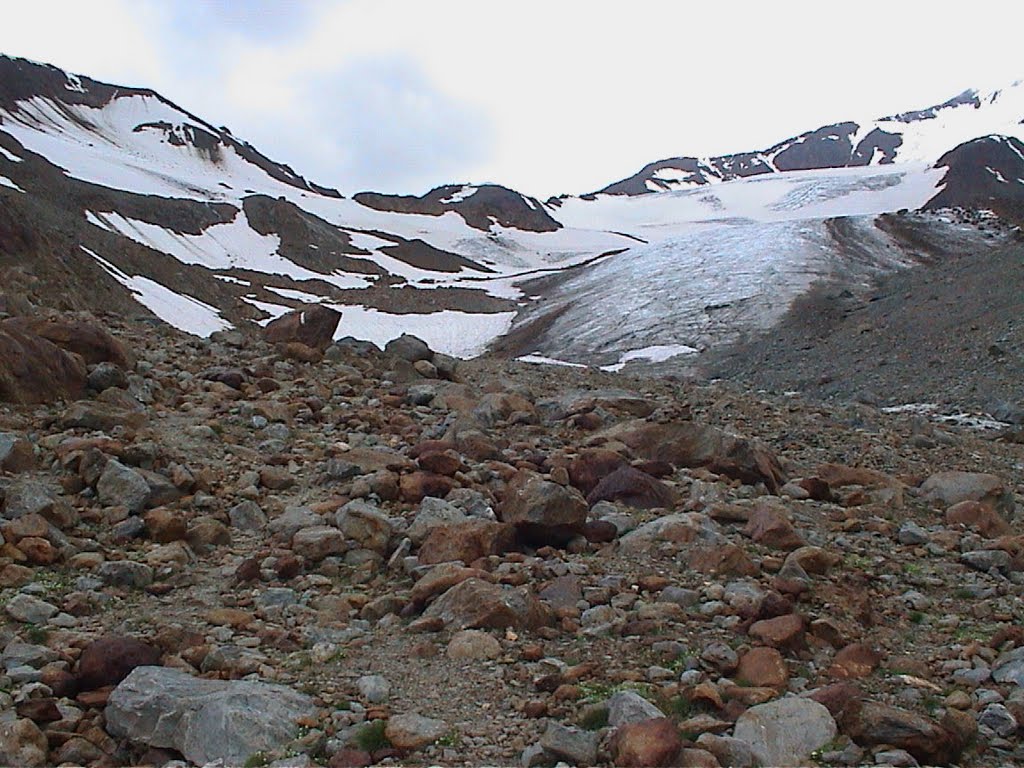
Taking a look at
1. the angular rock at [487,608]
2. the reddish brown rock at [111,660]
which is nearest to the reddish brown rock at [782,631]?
the angular rock at [487,608]

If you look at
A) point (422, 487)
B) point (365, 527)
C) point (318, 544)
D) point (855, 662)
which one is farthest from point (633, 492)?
point (855, 662)

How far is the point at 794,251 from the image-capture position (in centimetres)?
4278

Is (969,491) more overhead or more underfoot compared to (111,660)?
more underfoot

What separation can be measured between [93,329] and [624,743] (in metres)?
7.56

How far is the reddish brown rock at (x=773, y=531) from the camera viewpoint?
19.4ft

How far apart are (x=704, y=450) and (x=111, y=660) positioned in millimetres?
5395

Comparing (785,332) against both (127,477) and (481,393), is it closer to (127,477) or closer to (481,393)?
(481,393)

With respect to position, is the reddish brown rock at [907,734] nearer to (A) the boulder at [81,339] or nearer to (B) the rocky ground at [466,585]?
(B) the rocky ground at [466,585]

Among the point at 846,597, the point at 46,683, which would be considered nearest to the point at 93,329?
the point at 46,683

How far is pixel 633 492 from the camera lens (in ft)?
22.4

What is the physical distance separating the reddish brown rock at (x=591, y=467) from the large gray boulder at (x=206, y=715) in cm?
358

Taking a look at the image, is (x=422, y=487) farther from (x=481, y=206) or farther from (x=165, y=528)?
(x=481, y=206)

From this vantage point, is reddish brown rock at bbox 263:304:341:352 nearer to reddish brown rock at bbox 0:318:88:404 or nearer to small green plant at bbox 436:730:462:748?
reddish brown rock at bbox 0:318:88:404

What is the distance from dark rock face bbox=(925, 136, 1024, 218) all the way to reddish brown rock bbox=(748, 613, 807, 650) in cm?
9493
